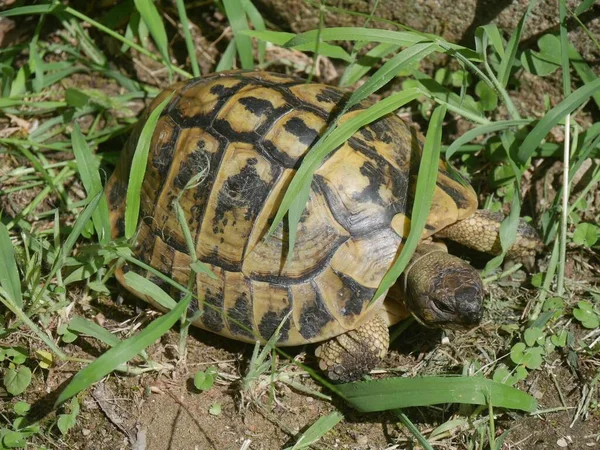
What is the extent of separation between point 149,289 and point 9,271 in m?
0.67

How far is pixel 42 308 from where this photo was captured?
3607mm

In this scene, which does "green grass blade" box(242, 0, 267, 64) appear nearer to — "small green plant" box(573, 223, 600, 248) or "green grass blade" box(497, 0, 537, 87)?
"green grass blade" box(497, 0, 537, 87)

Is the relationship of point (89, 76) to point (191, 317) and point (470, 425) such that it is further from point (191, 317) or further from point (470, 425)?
point (470, 425)

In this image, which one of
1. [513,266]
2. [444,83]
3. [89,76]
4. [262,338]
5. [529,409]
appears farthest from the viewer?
[89,76]

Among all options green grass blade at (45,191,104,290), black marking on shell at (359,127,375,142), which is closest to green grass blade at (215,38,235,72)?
black marking on shell at (359,127,375,142)

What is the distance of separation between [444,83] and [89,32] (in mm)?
2272

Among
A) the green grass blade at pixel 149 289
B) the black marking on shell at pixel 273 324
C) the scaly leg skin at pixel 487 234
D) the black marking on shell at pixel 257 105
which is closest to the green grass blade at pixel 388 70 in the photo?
the black marking on shell at pixel 257 105

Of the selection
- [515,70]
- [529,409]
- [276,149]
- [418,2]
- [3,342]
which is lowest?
[3,342]

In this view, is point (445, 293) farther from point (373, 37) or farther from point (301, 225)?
point (373, 37)

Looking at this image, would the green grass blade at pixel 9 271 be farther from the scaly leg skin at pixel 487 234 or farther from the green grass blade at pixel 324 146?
the scaly leg skin at pixel 487 234

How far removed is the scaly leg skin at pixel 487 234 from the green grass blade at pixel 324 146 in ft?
2.39

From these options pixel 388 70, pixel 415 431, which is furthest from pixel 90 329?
pixel 388 70

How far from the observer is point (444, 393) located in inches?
121

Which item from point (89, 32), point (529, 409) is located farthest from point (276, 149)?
point (89, 32)
